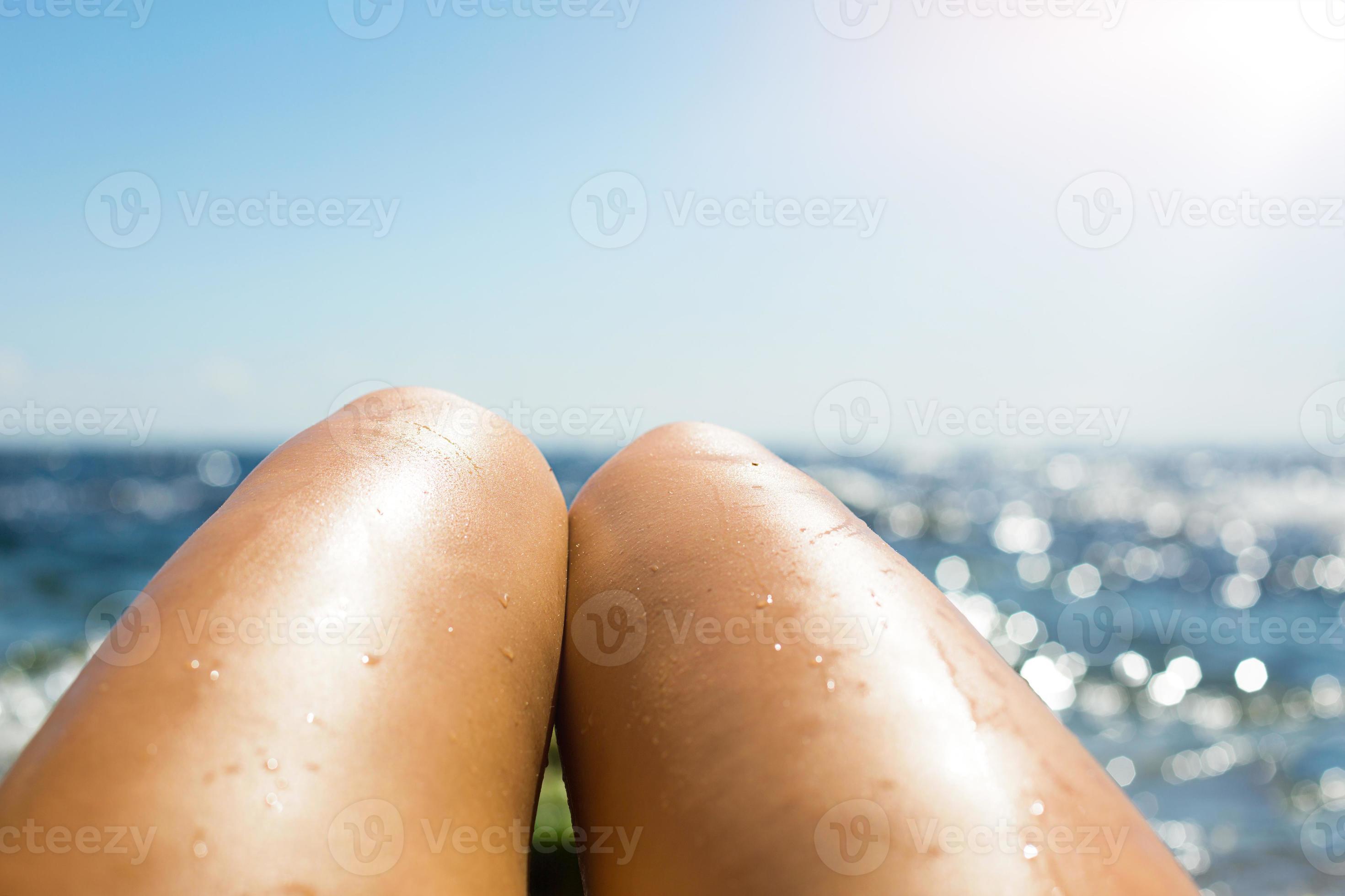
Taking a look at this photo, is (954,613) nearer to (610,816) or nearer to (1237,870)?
(610,816)

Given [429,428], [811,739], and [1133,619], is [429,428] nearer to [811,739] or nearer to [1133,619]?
[811,739]

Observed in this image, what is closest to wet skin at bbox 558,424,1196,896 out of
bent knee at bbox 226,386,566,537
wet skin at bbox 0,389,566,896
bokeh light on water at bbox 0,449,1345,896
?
wet skin at bbox 0,389,566,896

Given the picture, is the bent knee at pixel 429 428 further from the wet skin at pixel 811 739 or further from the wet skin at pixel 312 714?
the wet skin at pixel 811 739

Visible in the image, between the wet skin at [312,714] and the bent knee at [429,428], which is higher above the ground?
the bent knee at [429,428]

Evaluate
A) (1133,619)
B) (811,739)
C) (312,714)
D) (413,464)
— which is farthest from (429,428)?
(1133,619)

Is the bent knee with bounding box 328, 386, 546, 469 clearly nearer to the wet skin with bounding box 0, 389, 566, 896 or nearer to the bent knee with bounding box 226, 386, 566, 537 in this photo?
the bent knee with bounding box 226, 386, 566, 537

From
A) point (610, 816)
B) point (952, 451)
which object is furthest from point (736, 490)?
point (952, 451)

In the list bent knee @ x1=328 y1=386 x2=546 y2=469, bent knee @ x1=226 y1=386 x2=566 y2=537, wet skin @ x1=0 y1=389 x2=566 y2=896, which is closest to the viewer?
wet skin @ x1=0 y1=389 x2=566 y2=896

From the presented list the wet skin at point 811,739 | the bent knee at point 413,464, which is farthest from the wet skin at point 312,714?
the wet skin at point 811,739
